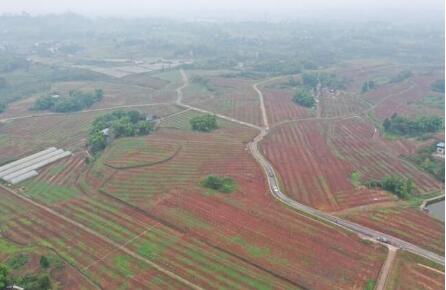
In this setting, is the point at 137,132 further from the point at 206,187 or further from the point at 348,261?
the point at 348,261

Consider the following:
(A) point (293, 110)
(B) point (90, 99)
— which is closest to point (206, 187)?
(A) point (293, 110)

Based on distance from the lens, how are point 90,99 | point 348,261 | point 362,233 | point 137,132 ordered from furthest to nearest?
1. point 90,99
2. point 137,132
3. point 362,233
4. point 348,261

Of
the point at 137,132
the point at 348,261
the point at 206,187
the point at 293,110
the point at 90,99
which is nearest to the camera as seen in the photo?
the point at 348,261

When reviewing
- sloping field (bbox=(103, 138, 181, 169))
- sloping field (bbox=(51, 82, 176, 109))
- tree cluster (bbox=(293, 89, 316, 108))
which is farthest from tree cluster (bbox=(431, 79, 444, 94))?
sloping field (bbox=(103, 138, 181, 169))

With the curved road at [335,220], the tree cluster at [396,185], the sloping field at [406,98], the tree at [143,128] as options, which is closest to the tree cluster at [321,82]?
the sloping field at [406,98]

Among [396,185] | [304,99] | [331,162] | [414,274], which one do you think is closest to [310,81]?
[304,99]

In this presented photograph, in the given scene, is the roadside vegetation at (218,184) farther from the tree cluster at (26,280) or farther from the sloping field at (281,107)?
the sloping field at (281,107)

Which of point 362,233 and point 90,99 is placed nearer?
point 362,233
